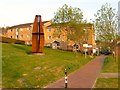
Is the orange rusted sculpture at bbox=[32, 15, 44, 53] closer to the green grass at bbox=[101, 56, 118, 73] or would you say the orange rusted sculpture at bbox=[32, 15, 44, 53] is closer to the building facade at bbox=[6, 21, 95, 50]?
the green grass at bbox=[101, 56, 118, 73]

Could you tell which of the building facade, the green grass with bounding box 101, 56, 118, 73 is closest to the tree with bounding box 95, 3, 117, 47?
the green grass with bounding box 101, 56, 118, 73

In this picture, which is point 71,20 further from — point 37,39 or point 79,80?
point 79,80

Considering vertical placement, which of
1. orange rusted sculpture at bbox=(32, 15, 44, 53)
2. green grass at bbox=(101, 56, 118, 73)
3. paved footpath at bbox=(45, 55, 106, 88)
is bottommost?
green grass at bbox=(101, 56, 118, 73)

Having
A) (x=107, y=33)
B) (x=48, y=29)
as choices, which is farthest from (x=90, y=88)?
(x=48, y=29)

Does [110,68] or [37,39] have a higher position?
[37,39]

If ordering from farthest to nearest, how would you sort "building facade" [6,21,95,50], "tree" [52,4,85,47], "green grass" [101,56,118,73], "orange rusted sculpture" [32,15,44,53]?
"building facade" [6,21,95,50] < "tree" [52,4,85,47] < "orange rusted sculpture" [32,15,44,53] < "green grass" [101,56,118,73]

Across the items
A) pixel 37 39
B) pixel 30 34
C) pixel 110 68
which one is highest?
pixel 30 34

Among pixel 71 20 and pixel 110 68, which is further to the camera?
pixel 71 20

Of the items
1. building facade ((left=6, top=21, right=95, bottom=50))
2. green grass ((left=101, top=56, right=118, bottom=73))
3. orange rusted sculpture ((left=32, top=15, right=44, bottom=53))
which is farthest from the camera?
building facade ((left=6, top=21, right=95, bottom=50))

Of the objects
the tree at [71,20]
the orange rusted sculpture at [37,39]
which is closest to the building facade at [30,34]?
the tree at [71,20]

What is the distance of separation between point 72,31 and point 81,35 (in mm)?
2132

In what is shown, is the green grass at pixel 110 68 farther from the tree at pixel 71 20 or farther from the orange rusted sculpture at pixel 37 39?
the tree at pixel 71 20

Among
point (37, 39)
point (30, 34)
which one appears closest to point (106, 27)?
point (37, 39)

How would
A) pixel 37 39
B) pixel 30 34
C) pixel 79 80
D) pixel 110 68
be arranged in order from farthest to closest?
pixel 30 34, pixel 37 39, pixel 110 68, pixel 79 80
